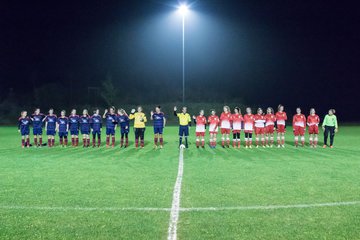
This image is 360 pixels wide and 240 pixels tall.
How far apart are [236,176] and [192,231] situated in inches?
193

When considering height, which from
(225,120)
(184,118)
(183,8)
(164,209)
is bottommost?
(164,209)

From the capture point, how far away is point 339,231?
598 centimetres

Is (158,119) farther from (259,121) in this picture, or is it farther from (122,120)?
(259,121)

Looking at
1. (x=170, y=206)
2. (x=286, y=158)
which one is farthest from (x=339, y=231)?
(x=286, y=158)

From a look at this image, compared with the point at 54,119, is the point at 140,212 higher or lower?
lower

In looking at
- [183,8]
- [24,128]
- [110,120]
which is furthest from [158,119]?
[183,8]

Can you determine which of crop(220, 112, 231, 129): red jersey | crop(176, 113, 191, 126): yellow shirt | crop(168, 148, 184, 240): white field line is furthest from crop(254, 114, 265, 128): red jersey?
crop(168, 148, 184, 240): white field line

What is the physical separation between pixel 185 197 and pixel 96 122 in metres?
11.9

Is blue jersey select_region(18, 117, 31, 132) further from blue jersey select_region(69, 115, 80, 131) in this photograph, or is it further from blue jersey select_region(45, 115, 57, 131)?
blue jersey select_region(69, 115, 80, 131)

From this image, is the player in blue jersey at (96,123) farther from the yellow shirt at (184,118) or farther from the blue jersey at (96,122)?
the yellow shirt at (184,118)

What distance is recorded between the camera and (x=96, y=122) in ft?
62.3

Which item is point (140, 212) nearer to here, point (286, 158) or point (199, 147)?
point (286, 158)

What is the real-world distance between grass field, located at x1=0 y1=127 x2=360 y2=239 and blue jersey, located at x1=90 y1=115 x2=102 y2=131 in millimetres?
4732

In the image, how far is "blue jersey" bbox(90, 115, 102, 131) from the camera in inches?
745
